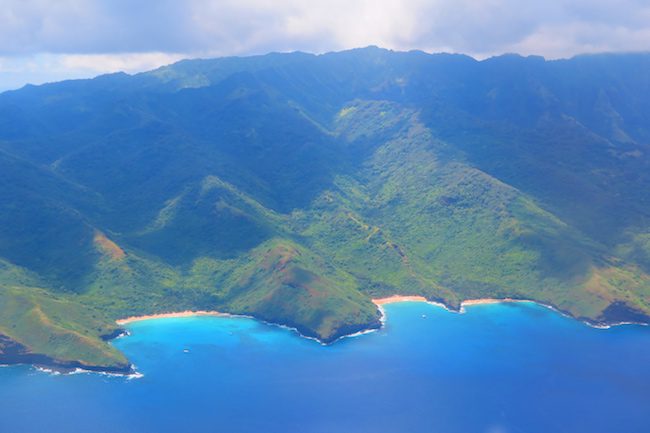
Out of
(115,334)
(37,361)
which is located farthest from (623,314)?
(37,361)

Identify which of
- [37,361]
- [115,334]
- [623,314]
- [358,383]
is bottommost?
[37,361]

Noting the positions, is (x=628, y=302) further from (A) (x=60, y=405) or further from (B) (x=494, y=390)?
(A) (x=60, y=405)

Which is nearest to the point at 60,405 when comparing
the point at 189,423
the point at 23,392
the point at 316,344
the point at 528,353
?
the point at 23,392

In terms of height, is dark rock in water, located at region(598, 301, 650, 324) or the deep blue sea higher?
dark rock in water, located at region(598, 301, 650, 324)

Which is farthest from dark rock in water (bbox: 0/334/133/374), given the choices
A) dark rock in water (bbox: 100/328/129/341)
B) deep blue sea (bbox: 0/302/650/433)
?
dark rock in water (bbox: 100/328/129/341)

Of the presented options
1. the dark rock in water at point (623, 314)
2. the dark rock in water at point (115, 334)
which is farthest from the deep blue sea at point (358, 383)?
the dark rock in water at point (623, 314)

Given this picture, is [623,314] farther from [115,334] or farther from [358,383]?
[115,334]

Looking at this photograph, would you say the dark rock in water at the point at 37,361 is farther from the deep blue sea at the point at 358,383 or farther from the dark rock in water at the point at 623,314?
the dark rock in water at the point at 623,314

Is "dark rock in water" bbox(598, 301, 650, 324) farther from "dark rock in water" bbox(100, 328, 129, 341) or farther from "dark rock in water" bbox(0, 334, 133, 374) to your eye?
"dark rock in water" bbox(100, 328, 129, 341)
